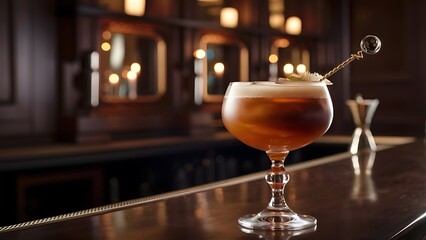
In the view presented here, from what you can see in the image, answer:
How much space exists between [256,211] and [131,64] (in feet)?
10.2

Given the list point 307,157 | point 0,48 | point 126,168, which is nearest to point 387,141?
point 307,157

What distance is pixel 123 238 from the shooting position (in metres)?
0.85

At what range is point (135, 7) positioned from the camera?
4012 mm

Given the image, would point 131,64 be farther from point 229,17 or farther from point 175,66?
point 229,17

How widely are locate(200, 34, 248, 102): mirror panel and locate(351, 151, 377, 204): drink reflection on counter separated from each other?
265cm

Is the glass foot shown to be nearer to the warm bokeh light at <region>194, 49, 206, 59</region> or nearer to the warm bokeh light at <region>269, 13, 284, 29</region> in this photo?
the warm bokeh light at <region>194, 49, 206, 59</region>

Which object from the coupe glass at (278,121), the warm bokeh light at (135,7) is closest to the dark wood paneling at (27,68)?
the warm bokeh light at (135,7)

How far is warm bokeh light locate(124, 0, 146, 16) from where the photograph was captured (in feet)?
12.9

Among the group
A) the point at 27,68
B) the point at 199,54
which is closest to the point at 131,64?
the point at 199,54

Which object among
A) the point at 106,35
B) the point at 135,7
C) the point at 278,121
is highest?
the point at 135,7

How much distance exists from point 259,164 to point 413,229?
3683mm

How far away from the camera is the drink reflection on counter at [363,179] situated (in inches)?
47.3

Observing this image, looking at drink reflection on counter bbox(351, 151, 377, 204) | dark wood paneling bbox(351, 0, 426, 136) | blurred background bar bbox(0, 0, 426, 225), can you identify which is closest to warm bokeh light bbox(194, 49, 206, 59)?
blurred background bar bbox(0, 0, 426, 225)

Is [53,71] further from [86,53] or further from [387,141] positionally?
[387,141]
